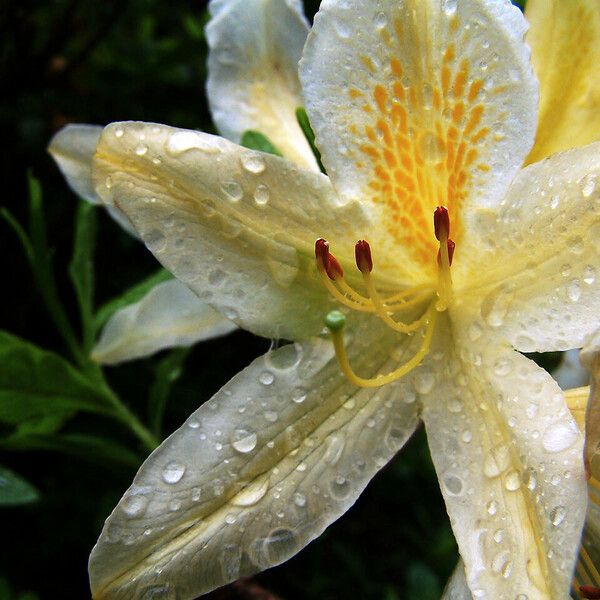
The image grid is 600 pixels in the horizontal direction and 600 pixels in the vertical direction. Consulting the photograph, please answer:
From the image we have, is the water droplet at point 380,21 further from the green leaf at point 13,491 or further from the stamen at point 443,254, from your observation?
the green leaf at point 13,491

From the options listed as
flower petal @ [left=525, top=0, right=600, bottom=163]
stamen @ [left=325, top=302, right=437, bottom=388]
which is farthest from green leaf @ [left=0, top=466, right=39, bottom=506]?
flower petal @ [left=525, top=0, right=600, bottom=163]

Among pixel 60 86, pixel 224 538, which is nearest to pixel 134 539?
pixel 224 538

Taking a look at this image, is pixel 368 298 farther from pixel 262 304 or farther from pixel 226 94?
pixel 226 94

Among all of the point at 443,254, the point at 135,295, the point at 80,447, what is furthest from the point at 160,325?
the point at 443,254

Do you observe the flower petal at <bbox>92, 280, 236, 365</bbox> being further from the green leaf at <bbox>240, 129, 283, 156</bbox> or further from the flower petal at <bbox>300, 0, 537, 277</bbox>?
the flower petal at <bbox>300, 0, 537, 277</bbox>

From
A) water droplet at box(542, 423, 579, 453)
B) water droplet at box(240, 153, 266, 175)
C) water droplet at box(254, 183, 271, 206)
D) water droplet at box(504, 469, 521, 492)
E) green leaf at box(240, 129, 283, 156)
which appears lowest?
water droplet at box(504, 469, 521, 492)

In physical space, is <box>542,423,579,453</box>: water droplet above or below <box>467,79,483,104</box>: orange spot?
below
